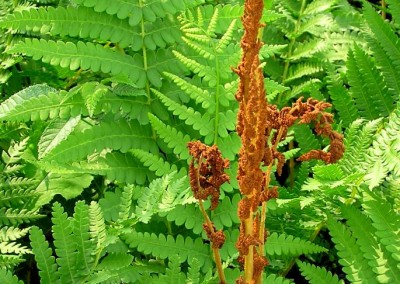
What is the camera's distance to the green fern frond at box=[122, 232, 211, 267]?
4.76 feet

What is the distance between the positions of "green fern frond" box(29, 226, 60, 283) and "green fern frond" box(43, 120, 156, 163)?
18 cm

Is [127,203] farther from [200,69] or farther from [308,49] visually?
[308,49]

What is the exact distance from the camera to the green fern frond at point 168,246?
145cm

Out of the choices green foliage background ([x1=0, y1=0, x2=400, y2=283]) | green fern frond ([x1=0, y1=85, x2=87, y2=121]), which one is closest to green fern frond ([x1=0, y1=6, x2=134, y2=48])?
green foliage background ([x1=0, y1=0, x2=400, y2=283])

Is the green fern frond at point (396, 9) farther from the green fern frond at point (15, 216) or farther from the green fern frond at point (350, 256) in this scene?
the green fern frond at point (15, 216)

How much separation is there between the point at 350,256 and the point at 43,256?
0.65 m

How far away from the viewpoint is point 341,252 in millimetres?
1454

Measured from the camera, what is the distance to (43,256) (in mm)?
1377

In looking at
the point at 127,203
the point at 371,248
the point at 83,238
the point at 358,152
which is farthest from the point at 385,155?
the point at 83,238

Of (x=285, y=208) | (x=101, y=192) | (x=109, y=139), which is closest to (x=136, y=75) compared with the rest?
(x=109, y=139)

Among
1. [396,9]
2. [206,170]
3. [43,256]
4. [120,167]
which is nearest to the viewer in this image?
[206,170]

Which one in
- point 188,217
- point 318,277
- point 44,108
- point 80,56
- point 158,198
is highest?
point 80,56

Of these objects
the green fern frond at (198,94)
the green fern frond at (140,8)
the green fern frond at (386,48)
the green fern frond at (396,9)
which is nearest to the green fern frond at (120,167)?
the green fern frond at (198,94)

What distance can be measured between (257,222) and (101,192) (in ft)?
2.55
